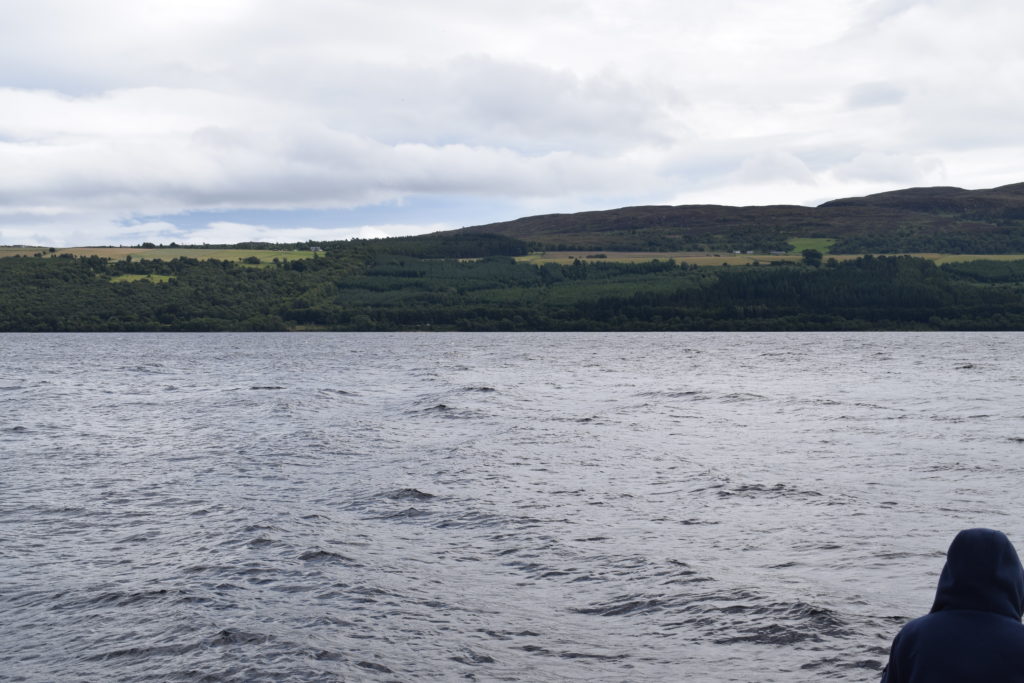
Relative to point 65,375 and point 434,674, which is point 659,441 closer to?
point 434,674

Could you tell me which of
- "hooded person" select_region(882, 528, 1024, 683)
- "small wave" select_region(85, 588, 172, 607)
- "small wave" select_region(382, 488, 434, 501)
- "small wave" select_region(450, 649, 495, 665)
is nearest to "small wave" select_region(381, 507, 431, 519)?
"small wave" select_region(382, 488, 434, 501)

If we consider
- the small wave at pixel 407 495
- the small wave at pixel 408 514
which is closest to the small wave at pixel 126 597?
the small wave at pixel 408 514

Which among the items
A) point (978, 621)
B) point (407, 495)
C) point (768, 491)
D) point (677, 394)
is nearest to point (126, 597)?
point (407, 495)

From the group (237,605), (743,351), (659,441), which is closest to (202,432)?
(659,441)

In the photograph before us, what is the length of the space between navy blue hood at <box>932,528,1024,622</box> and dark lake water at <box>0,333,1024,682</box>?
7.34 m

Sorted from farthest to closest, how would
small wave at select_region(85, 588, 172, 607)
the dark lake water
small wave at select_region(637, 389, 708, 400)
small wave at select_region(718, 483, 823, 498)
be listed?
small wave at select_region(637, 389, 708, 400) → small wave at select_region(718, 483, 823, 498) → small wave at select_region(85, 588, 172, 607) → the dark lake water

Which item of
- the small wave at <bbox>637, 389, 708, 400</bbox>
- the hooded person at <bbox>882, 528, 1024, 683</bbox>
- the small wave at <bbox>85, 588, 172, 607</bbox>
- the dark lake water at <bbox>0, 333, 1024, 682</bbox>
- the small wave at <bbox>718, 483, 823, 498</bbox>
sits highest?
the hooded person at <bbox>882, 528, 1024, 683</bbox>

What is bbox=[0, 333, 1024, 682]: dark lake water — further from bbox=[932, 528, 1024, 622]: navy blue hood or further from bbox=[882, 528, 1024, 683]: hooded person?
bbox=[932, 528, 1024, 622]: navy blue hood

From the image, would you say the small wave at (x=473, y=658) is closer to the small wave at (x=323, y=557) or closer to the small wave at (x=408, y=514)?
the small wave at (x=323, y=557)

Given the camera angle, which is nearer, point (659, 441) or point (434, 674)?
point (434, 674)

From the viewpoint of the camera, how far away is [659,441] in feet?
124

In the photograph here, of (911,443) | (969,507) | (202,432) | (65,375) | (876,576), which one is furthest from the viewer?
(65,375)

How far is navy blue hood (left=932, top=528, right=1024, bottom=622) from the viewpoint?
6094 mm

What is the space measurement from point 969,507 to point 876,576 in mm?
7578
